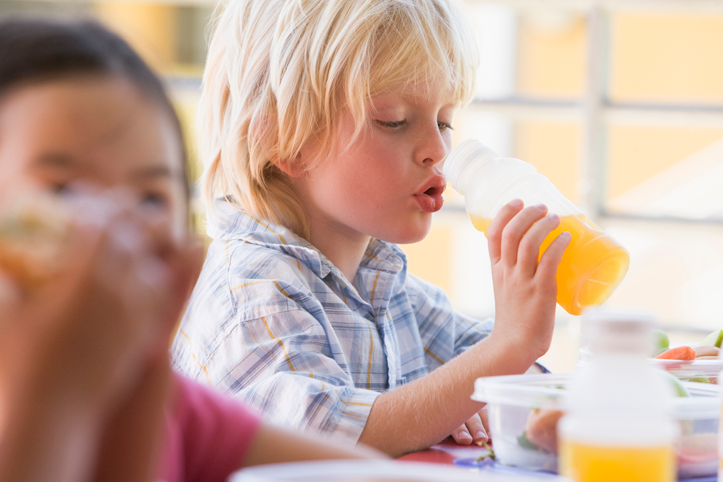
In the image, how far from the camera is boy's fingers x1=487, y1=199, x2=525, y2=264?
2.96 feet

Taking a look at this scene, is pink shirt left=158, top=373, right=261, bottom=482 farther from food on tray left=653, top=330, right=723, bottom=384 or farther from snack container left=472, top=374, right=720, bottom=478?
food on tray left=653, top=330, right=723, bottom=384

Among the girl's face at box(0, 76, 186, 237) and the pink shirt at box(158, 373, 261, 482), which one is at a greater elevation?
the girl's face at box(0, 76, 186, 237)

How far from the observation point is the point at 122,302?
1.06 feet

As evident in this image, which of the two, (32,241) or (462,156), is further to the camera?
(462,156)

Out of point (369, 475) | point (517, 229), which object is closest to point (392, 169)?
point (517, 229)

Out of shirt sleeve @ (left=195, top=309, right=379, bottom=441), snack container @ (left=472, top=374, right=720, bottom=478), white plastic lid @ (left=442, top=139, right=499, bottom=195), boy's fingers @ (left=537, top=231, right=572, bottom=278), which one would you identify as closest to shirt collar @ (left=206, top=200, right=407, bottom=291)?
shirt sleeve @ (left=195, top=309, right=379, bottom=441)

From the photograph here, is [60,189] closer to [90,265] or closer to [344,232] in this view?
[90,265]

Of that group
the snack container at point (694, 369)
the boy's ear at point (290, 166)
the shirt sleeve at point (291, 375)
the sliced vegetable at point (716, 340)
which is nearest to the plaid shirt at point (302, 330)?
the shirt sleeve at point (291, 375)

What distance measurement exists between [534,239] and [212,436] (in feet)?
1.45

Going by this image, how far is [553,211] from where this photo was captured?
0.93 m

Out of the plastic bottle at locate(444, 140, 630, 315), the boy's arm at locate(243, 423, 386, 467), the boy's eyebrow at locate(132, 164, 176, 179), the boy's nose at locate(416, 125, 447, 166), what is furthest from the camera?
the boy's nose at locate(416, 125, 447, 166)

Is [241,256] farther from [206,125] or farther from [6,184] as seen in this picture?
[6,184]

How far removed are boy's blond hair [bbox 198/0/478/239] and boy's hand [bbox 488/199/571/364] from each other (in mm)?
316

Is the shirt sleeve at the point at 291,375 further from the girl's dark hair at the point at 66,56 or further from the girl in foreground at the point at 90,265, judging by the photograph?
the girl's dark hair at the point at 66,56
